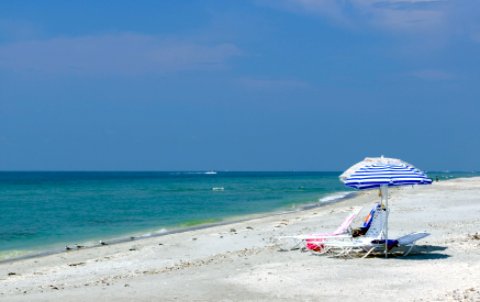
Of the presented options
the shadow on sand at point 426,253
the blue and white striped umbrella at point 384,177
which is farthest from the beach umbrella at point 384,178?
the shadow on sand at point 426,253

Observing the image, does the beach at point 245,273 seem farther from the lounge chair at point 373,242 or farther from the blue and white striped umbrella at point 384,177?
the blue and white striped umbrella at point 384,177

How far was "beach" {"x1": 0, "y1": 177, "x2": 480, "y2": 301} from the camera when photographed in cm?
1138

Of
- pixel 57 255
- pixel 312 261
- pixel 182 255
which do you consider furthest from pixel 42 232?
pixel 312 261

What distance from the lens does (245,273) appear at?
13500mm

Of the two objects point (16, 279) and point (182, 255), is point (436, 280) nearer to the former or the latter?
point (182, 255)

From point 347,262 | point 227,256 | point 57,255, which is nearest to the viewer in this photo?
point 347,262

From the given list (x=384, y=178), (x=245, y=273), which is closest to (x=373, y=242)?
(x=384, y=178)

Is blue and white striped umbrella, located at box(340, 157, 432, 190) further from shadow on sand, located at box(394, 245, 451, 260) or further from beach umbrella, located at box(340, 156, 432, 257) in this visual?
shadow on sand, located at box(394, 245, 451, 260)

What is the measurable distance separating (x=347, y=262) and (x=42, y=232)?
723 inches

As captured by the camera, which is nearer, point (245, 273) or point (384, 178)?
point (245, 273)

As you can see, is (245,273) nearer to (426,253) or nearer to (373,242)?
(373,242)

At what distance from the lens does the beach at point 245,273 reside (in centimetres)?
1138

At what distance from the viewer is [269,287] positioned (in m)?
11.9

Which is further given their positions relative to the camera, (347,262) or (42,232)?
(42,232)
